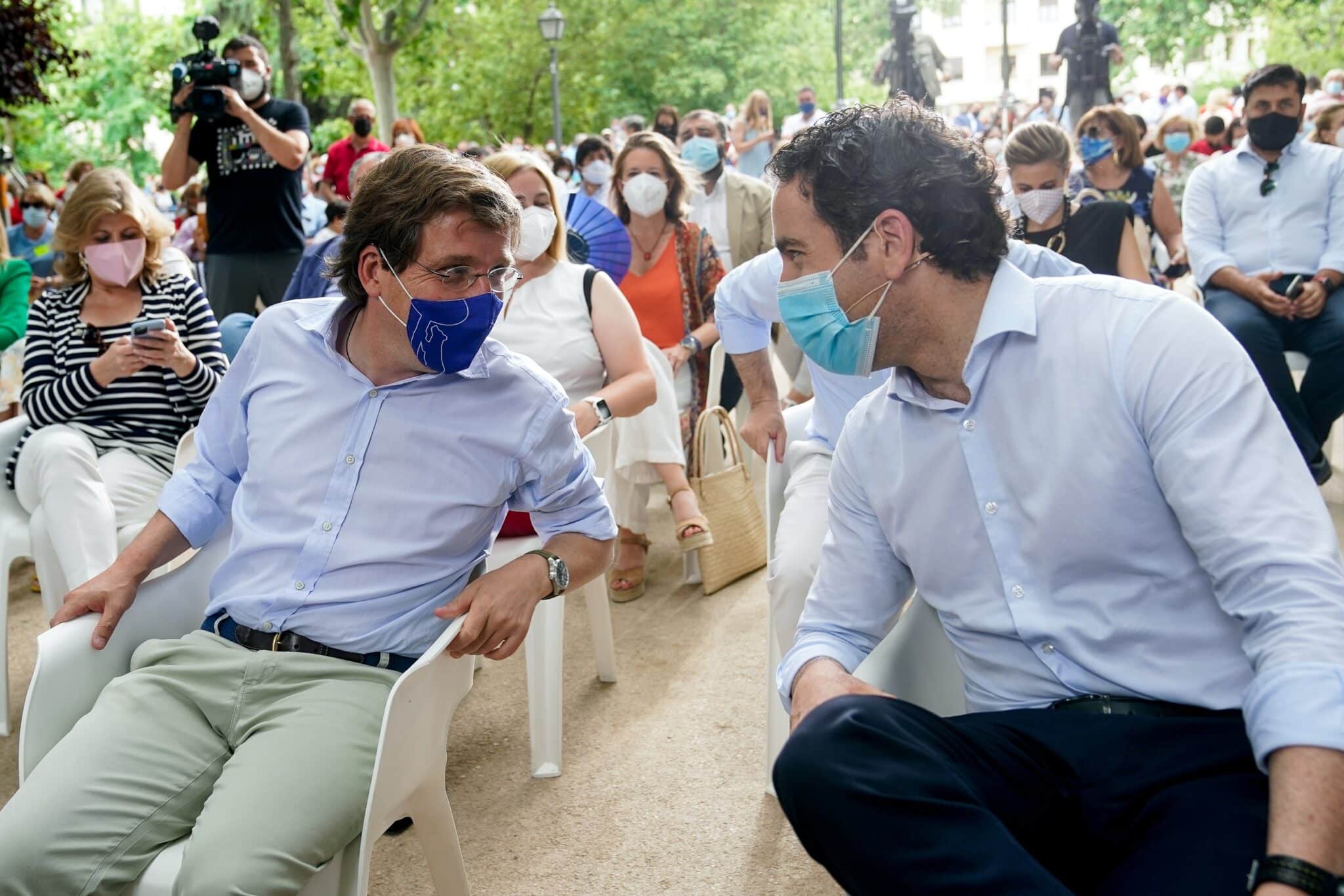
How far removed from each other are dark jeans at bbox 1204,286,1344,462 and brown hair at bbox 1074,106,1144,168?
1.61 meters

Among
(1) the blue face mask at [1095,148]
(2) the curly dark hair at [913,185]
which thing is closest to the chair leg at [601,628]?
(2) the curly dark hair at [913,185]

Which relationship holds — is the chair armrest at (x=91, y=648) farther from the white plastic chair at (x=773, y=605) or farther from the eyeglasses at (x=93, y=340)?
the eyeglasses at (x=93, y=340)

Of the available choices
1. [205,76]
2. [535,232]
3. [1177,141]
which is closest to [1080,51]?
[1177,141]

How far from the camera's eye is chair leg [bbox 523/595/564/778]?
11.1 feet

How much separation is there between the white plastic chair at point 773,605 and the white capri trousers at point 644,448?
4.30 ft

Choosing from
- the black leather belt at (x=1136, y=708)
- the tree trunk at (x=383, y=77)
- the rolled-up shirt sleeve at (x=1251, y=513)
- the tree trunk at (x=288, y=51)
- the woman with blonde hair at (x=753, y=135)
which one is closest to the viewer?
the rolled-up shirt sleeve at (x=1251, y=513)

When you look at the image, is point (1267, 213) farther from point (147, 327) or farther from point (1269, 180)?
point (147, 327)

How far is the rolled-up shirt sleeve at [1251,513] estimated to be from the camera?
5.14 ft

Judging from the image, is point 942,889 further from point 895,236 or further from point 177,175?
point 177,175

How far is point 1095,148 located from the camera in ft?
22.7

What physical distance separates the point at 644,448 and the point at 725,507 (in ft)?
1.28

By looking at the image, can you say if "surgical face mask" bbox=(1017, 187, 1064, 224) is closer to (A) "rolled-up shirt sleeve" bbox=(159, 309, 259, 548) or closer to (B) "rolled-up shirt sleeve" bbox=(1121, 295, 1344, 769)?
(B) "rolled-up shirt sleeve" bbox=(1121, 295, 1344, 769)

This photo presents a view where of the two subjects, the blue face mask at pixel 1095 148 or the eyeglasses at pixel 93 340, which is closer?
the eyeglasses at pixel 93 340

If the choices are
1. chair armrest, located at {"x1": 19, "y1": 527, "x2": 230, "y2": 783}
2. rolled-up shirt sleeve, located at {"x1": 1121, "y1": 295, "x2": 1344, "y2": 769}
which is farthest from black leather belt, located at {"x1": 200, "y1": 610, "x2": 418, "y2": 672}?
rolled-up shirt sleeve, located at {"x1": 1121, "y1": 295, "x2": 1344, "y2": 769}
